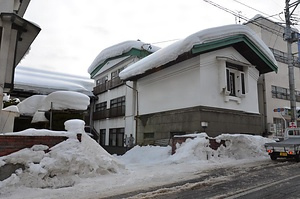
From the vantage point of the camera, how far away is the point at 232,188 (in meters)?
5.74

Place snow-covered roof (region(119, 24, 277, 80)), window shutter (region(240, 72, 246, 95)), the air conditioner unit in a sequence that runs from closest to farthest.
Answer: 1. snow-covered roof (region(119, 24, 277, 80))
2. window shutter (region(240, 72, 246, 95))
3. the air conditioner unit

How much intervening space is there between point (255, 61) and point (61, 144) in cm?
1443

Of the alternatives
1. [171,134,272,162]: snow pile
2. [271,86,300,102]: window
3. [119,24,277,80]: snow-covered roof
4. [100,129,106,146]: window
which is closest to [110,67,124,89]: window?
[119,24,277,80]: snow-covered roof

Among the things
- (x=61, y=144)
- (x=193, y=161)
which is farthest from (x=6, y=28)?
(x=193, y=161)

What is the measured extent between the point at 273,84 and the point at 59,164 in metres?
19.0

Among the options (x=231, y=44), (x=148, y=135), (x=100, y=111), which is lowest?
(x=148, y=135)

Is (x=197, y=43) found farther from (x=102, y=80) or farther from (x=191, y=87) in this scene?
(x=102, y=80)

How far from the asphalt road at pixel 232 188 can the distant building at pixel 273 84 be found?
42.6 ft

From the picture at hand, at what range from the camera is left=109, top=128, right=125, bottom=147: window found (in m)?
20.2

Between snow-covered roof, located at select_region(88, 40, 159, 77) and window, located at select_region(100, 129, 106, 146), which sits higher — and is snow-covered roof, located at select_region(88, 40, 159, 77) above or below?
above

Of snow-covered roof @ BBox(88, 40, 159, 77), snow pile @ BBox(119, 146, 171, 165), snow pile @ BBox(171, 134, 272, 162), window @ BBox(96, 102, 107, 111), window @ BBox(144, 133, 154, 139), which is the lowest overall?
snow pile @ BBox(119, 146, 171, 165)

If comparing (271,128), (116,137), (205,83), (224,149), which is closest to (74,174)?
(224,149)

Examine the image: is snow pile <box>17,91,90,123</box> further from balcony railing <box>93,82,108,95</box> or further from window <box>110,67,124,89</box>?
balcony railing <box>93,82,108,95</box>

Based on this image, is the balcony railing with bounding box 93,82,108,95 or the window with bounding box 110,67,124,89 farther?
the balcony railing with bounding box 93,82,108,95
